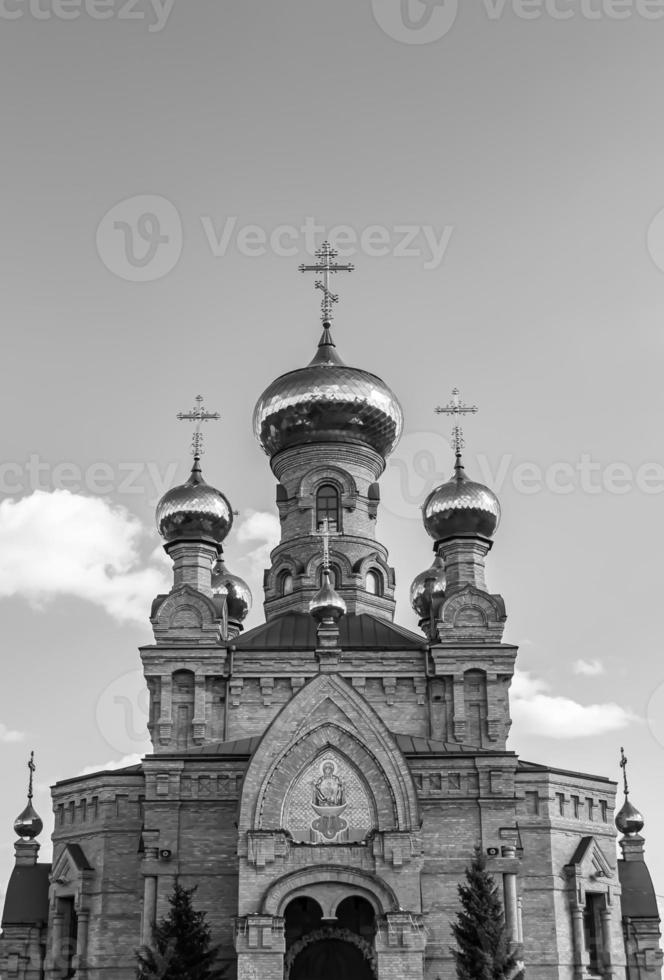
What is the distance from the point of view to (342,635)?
26438 millimetres

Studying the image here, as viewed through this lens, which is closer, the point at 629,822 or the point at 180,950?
the point at 180,950

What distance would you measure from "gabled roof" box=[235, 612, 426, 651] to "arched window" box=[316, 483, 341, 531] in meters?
2.37

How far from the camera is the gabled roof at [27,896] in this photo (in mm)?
26312

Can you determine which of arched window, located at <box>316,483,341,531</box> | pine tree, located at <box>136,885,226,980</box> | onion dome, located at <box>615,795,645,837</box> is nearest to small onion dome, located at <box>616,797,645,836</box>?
onion dome, located at <box>615,795,645,837</box>

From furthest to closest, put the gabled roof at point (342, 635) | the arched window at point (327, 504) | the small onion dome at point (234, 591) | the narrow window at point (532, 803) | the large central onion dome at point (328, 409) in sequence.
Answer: the small onion dome at point (234, 591)
the large central onion dome at point (328, 409)
the arched window at point (327, 504)
the gabled roof at point (342, 635)
the narrow window at point (532, 803)

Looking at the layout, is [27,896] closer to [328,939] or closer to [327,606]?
[328,939]

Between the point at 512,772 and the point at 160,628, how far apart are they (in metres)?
7.37

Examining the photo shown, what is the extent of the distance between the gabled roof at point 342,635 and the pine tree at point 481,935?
20.1 feet

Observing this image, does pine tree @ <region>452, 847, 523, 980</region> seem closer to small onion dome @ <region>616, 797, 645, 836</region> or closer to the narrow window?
the narrow window

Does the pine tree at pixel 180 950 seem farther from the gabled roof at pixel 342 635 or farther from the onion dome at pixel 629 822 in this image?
the onion dome at pixel 629 822

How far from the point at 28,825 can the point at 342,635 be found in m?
8.13

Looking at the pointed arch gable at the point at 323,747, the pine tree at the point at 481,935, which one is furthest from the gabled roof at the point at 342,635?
the pine tree at the point at 481,935

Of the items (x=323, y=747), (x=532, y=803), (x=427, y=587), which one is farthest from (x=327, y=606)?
(x=427, y=587)

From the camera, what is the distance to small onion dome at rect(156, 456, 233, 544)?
90.9 feet
